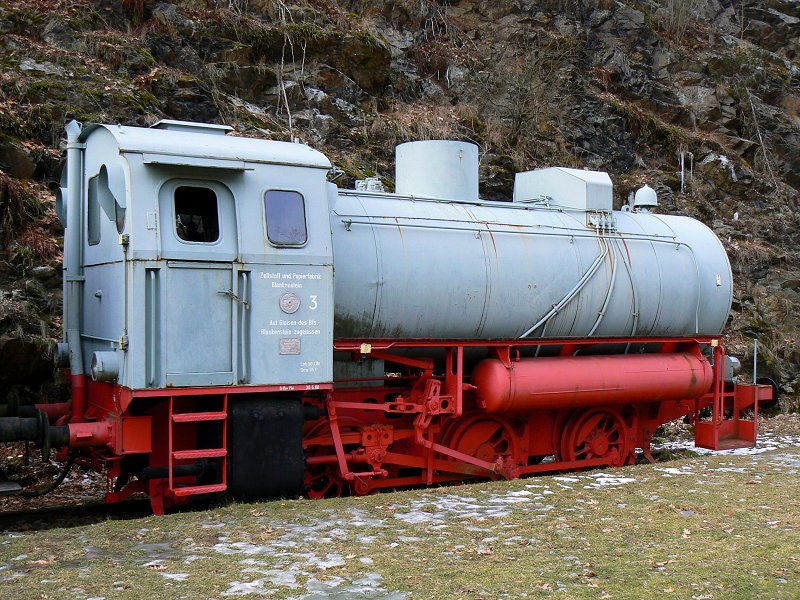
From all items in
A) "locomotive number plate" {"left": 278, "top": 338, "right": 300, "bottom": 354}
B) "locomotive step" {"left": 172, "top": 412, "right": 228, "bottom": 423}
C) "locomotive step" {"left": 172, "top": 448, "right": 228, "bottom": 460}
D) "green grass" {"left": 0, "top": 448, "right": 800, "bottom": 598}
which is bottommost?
"green grass" {"left": 0, "top": 448, "right": 800, "bottom": 598}

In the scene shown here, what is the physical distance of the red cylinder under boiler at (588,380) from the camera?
10227 mm

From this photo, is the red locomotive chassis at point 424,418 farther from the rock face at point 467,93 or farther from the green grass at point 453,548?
the rock face at point 467,93

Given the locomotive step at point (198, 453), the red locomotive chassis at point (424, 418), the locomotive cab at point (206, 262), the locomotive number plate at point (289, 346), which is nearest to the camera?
the locomotive step at point (198, 453)

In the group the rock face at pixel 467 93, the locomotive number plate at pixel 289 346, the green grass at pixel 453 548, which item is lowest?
the green grass at pixel 453 548

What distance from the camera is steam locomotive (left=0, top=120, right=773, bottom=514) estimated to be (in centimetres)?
804

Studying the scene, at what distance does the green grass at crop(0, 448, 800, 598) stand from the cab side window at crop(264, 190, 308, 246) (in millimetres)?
2687

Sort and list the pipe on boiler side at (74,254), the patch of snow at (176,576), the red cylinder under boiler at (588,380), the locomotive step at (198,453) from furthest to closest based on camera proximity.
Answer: the red cylinder under boiler at (588,380)
the pipe on boiler side at (74,254)
the locomotive step at (198,453)
the patch of snow at (176,576)

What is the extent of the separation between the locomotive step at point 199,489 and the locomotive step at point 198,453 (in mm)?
289

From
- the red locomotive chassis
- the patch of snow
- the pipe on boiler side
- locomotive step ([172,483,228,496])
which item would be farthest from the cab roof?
the patch of snow

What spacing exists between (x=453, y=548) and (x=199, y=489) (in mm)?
2681

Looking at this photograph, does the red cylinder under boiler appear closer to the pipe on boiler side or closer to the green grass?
the green grass

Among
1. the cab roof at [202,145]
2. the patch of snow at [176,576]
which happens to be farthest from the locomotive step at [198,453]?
the cab roof at [202,145]

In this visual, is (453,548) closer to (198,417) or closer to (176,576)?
(176,576)

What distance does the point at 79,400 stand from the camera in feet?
29.7
